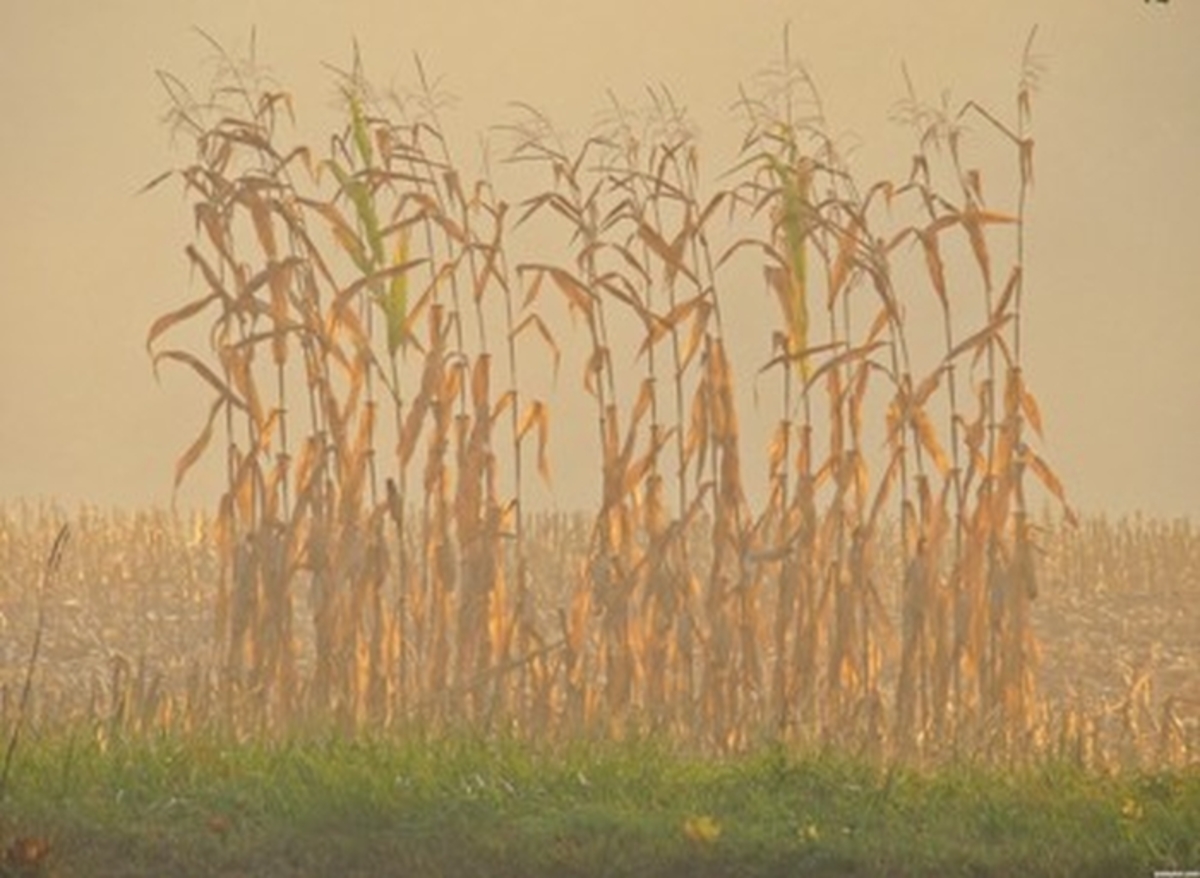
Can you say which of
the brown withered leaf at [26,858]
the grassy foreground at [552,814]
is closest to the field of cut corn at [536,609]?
the grassy foreground at [552,814]

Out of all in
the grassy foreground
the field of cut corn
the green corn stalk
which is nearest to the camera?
the grassy foreground

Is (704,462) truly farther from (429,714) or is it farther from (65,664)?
(65,664)

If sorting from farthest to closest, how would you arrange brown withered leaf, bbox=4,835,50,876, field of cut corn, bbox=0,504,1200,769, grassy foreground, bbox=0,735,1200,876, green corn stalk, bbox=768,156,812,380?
1. field of cut corn, bbox=0,504,1200,769
2. green corn stalk, bbox=768,156,812,380
3. grassy foreground, bbox=0,735,1200,876
4. brown withered leaf, bbox=4,835,50,876

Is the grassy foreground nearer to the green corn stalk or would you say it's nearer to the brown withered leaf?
the brown withered leaf

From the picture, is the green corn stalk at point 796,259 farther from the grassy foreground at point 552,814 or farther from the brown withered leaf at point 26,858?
the brown withered leaf at point 26,858

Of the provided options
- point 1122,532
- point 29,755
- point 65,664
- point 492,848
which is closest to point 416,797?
point 492,848

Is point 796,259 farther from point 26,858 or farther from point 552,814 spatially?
point 26,858

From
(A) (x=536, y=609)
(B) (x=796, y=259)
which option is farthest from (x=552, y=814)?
(A) (x=536, y=609)

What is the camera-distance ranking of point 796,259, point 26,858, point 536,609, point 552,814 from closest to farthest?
point 26,858 → point 552,814 → point 796,259 → point 536,609

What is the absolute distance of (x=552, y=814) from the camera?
11.1m

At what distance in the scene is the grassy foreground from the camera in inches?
420

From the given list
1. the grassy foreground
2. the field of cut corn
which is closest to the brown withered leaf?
the grassy foreground

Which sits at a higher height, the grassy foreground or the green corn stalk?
the green corn stalk

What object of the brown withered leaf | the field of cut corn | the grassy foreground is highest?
the field of cut corn
